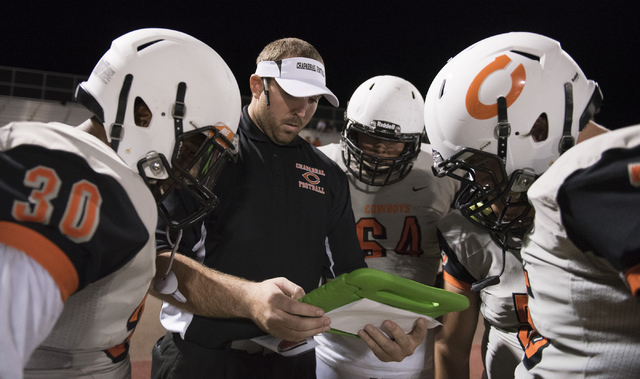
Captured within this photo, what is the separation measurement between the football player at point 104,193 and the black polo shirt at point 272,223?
23 cm

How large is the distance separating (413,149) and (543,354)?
1564mm

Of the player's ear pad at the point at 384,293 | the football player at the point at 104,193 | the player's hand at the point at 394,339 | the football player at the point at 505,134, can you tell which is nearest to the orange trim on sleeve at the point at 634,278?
the player's ear pad at the point at 384,293

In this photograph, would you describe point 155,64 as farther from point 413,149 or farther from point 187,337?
point 413,149

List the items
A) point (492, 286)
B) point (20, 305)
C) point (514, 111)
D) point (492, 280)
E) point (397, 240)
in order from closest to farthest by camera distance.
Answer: point (20, 305) < point (514, 111) < point (492, 280) < point (492, 286) < point (397, 240)

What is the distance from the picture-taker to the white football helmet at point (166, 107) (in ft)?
4.57

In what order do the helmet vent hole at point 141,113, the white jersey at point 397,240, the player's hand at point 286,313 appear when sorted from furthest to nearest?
the white jersey at point 397,240, the helmet vent hole at point 141,113, the player's hand at point 286,313

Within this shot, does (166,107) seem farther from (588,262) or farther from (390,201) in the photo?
(390,201)

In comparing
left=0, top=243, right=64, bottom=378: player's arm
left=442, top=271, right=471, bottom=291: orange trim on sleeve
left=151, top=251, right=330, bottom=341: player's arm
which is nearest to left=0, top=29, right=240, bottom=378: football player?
left=0, top=243, right=64, bottom=378: player's arm

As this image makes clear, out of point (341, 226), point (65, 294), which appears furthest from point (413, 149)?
point (65, 294)

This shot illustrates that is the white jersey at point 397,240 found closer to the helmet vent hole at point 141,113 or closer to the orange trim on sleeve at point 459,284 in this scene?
the orange trim on sleeve at point 459,284

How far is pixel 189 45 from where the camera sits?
153 cm

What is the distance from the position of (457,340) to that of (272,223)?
1206 mm

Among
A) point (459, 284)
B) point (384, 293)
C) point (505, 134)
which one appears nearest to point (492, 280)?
point (459, 284)

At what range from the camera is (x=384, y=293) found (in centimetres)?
125
